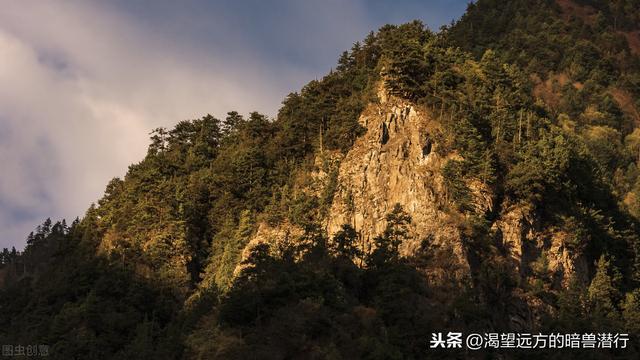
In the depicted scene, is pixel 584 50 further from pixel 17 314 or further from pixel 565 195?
pixel 17 314

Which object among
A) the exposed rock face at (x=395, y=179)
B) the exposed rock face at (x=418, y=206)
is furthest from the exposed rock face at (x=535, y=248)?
the exposed rock face at (x=395, y=179)

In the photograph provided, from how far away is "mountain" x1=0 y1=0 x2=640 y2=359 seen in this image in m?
56.5

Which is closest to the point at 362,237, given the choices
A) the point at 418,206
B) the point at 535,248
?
the point at 418,206

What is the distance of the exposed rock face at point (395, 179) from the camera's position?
2443 inches

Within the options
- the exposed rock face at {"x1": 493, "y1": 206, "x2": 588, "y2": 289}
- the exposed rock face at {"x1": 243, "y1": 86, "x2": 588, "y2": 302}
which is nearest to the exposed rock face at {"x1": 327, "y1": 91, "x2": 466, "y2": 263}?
the exposed rock face at {"x1": 243, "y1": 86, "x2": 588, "y2": 302}

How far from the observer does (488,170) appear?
63.7 m

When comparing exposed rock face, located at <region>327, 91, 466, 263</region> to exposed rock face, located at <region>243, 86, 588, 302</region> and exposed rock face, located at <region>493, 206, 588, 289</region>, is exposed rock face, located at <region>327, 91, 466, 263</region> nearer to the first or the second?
exposed rock face, located at <region>243, 86, 588, 302</region>

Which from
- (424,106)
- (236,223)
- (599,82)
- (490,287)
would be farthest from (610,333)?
(599,82)

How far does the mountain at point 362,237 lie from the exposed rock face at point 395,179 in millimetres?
Result: 141

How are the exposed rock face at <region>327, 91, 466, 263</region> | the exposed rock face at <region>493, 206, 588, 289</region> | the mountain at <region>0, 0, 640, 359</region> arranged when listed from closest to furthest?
the mountain at <region>0, 0, 640, 359</region> → the exposed rock face at <region>327, 91, 466, 263</region> → the exposed rock face at <region>493, 206, 588, 289</region>

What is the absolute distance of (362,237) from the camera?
6419 centimetres

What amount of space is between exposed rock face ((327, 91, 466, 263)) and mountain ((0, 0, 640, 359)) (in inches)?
5.5

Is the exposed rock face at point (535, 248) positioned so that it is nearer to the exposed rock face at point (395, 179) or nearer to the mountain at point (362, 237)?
the mountain at point (362, 237)

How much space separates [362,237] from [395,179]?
5.74m
